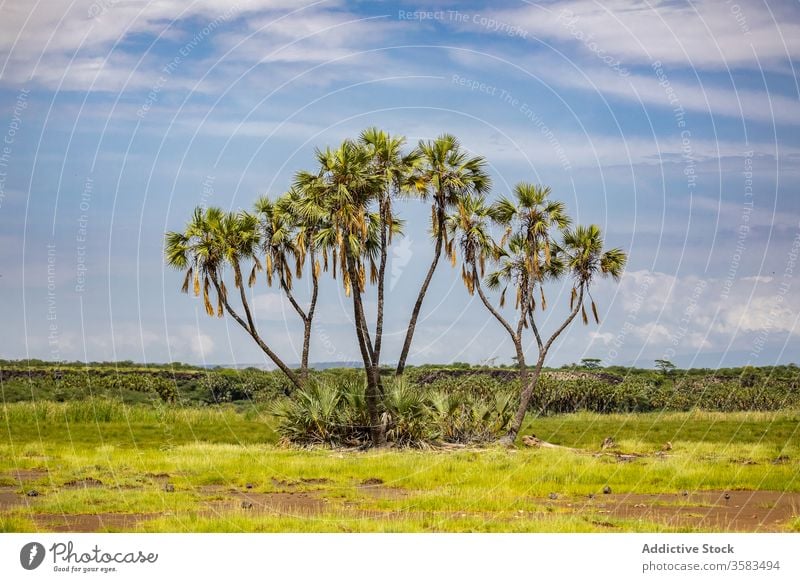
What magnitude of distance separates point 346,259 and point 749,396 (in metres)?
44.6

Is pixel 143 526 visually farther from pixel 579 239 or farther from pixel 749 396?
pixel 749 396

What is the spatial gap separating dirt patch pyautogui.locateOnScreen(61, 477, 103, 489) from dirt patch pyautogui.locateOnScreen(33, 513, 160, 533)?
427cm

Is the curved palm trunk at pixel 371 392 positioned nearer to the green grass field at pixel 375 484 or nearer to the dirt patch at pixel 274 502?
the green grass field at pixel 375 484

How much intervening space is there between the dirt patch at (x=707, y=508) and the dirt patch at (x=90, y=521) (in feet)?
32.0

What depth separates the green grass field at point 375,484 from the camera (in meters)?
21.5

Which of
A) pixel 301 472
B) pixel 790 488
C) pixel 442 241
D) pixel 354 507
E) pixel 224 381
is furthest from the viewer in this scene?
pixel 224 381

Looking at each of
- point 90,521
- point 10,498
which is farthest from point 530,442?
point 90,521

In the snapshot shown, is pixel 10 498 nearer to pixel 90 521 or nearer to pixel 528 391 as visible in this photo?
pixel 90 521

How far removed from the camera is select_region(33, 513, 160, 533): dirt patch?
2064 centimetres

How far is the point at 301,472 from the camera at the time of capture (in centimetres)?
3069

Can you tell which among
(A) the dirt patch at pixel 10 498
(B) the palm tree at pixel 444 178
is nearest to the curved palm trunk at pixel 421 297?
(B) the palm tree at pixel 444 178

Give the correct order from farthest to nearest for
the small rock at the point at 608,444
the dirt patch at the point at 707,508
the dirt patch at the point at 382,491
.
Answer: the small rock at the point at 608,444 → the dirt patch at the point at 382,491 → the dirt patch at the point at 707,508

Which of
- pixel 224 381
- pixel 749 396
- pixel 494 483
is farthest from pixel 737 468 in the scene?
pixel 224 381

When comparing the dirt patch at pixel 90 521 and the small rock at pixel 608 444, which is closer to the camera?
the dirt patch at pixel 90 521
